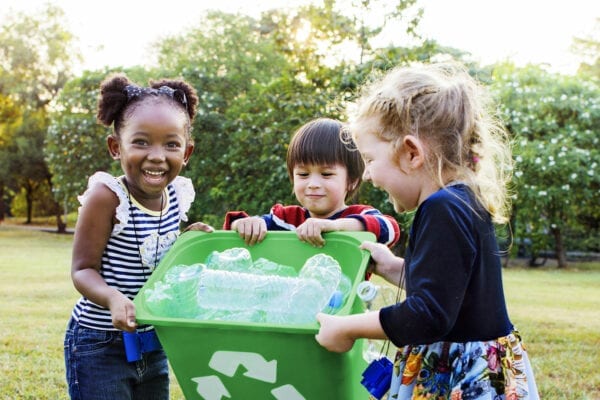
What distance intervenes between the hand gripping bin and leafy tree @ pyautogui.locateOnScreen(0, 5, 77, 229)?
2249 cm

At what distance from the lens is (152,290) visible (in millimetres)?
1856

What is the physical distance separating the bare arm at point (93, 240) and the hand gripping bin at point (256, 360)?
190 mm

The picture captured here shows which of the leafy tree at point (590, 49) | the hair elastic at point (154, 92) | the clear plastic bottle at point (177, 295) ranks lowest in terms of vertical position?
the clear plastic bottle at point (177, 295)

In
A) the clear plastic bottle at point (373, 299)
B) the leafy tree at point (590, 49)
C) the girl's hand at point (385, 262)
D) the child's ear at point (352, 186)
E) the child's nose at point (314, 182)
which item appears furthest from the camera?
the leafy tree at point (590, 49)

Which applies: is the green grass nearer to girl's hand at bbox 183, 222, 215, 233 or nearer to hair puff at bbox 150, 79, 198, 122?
girl's hand at bbox 183, 222, 215, 233

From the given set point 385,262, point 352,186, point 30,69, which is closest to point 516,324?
point 352,186

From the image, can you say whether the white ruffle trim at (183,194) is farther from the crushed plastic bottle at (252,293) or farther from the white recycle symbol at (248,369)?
the white recycle symbol at (248,369)

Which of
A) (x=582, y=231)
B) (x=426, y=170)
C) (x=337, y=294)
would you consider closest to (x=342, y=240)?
(x=337, y=294)

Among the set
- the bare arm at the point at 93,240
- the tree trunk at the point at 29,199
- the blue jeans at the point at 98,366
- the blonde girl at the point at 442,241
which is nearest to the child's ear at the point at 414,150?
the blonde girl at the point at 442,241

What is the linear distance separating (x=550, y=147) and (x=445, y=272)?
10.4m

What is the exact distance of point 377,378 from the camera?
1784 mm

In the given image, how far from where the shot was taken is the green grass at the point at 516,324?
356cm

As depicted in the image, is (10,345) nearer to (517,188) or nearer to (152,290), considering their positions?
(152,290)

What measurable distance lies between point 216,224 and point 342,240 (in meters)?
9.38
